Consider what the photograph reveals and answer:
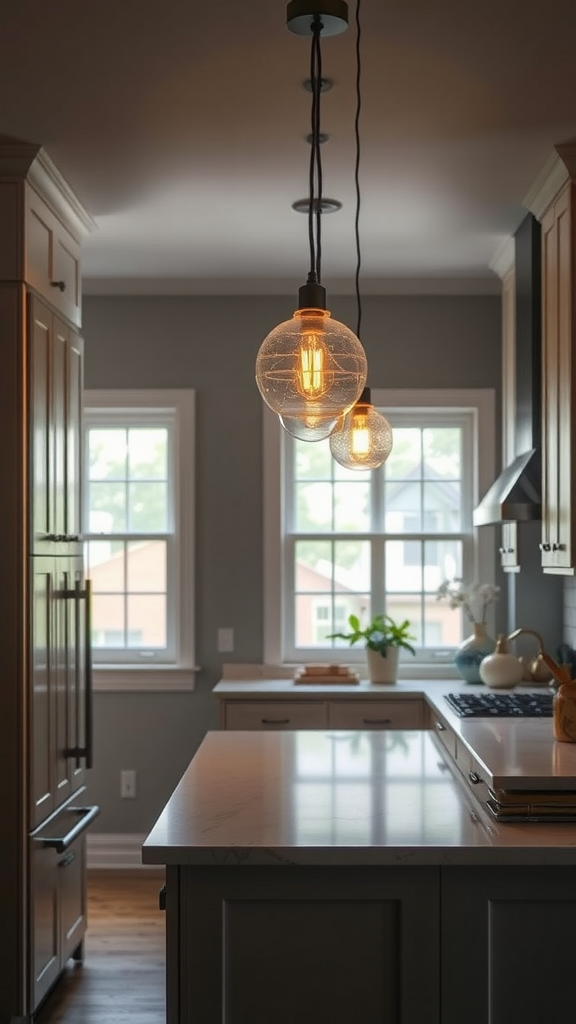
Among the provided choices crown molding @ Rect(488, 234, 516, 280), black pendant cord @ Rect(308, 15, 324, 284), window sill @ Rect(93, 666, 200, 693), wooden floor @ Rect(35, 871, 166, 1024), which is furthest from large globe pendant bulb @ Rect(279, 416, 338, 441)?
window sill @ Rect(93, 666, 200, 693)

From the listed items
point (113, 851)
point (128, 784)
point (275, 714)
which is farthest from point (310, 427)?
point (113, 851)

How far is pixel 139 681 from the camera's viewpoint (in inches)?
207

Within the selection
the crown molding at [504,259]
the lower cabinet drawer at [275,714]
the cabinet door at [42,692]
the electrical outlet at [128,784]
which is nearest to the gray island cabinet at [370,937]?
the cabinet door at [42,692]

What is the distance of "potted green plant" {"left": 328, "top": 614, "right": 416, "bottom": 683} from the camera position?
5.01 m

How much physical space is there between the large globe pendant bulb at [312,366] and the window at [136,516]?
3.22 metres

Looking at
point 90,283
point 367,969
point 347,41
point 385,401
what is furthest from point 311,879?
point 90,283

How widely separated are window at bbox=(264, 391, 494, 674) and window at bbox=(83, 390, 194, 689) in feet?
1.74

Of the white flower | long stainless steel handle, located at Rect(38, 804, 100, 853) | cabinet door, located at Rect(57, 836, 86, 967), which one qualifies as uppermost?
the white flower

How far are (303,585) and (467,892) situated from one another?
10.7ft

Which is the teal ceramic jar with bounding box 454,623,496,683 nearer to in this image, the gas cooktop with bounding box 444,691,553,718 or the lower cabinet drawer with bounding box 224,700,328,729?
the gas cooktop with bounding box 444,691,553,718

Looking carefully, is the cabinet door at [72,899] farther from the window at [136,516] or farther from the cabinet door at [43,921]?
the window at [136,516]

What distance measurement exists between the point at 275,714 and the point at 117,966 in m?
1.24

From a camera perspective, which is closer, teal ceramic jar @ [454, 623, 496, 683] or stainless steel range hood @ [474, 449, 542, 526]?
stainless steel range hood @ [474, 449, 542, 526]

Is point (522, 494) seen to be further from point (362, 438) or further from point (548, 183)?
point (362, 438)
